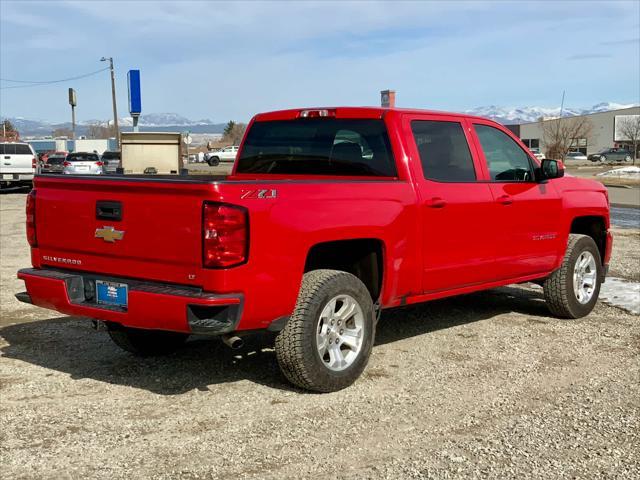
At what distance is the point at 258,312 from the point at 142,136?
22.8 meters

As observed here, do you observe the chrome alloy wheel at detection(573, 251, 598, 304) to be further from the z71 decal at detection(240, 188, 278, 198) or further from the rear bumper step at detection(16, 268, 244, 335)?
the rear bumper step at detection(16, 268, 244, 335)

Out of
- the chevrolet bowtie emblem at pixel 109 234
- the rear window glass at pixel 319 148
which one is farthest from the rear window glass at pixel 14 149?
the chevrolet bowtie emblem at pixel 109 234

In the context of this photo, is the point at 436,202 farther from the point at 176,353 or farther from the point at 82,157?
the point at 82,157

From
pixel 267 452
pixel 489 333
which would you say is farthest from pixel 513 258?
pixel 267 452

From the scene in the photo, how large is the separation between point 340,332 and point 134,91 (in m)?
24.9

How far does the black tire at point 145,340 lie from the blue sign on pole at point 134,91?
2346cm

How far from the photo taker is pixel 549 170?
271 inches

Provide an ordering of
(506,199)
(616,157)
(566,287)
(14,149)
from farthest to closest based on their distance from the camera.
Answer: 1. (616,157)
2. (14,149)
3. (566,287)
4. (506,199)

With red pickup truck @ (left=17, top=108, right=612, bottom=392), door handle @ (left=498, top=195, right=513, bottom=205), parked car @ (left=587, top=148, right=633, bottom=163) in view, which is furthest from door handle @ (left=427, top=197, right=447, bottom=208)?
parked car @ (left=587, top=148, right=633, bottom=163)

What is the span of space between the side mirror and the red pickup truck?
1 cm

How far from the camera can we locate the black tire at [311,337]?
4898 millimetres

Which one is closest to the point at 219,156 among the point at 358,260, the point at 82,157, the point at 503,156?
the point at 82,157

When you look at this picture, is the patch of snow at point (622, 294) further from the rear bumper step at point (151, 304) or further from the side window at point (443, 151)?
the rear bumper step at point (151, 304)

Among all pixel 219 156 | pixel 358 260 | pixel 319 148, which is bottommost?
pixel 219 156
